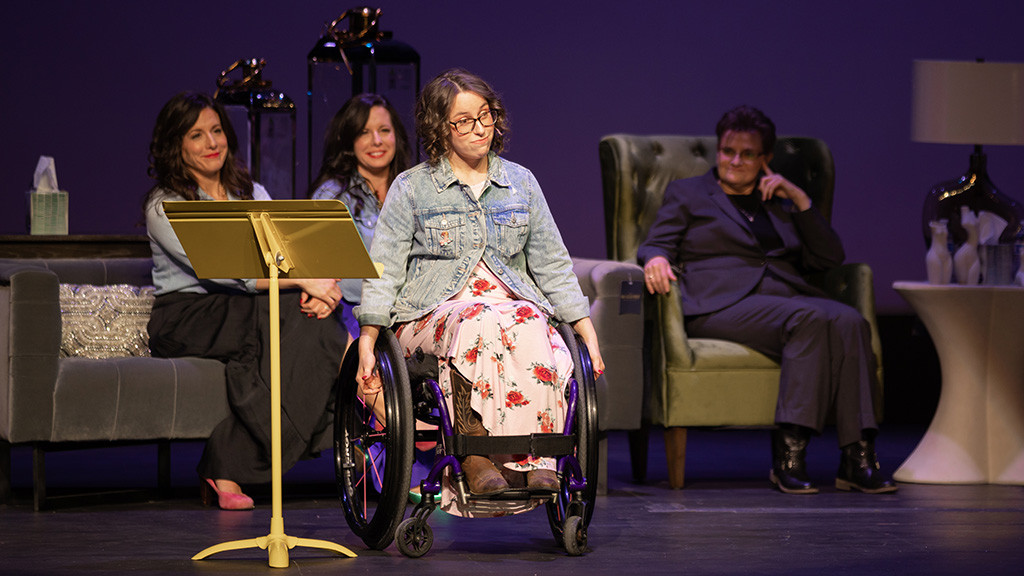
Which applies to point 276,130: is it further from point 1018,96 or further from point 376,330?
point 1018,96

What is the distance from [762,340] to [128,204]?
3.02 metres

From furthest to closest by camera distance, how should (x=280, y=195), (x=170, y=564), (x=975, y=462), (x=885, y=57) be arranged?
(x=885, y=57) → (x=280, y=195) → (x=975, y=462) → (x=170, y=564)

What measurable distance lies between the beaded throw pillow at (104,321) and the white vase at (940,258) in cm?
255

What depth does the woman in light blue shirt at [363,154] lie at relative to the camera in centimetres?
415

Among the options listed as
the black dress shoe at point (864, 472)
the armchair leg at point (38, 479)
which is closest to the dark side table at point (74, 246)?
the armchair leg at point (38, 479)

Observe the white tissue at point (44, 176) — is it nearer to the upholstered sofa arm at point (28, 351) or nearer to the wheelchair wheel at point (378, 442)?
the upholstered sofa arm at point (28, 351)

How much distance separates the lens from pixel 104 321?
4043mm

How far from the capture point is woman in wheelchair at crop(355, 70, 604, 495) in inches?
115

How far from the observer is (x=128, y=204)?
5898 millimetres

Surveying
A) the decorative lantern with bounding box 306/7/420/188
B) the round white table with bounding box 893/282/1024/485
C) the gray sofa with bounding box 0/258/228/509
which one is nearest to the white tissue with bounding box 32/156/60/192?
the gray sofa with bounding box 0/258/228/509

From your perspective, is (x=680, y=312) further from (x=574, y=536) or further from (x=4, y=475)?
(x=4, y=475)

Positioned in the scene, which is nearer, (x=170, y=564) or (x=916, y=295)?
(x=170, y=564)

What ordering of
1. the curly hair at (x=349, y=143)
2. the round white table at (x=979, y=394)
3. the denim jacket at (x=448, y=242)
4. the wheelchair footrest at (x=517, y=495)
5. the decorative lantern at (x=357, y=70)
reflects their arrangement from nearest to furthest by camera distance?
the wheelchair footrest at (x=517, y=495) < the denim jacket at (x=448, y=242) < the curly hair at (x=349, y=143) < the round white table at (x=979, y=394) < the decorative lantern at (x=357, y=70)

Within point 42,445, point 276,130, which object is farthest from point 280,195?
point 42,445
